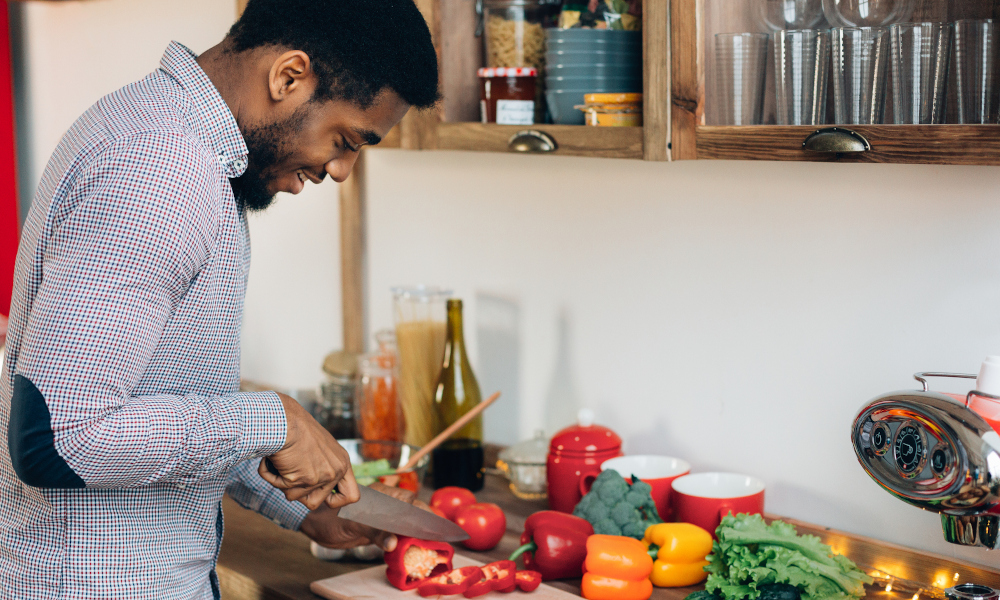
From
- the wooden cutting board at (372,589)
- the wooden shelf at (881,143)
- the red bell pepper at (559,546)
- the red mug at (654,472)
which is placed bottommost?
the wooden cutting board at (372,589)

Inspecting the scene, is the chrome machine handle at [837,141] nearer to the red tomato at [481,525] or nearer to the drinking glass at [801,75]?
the drinking glass at [801,75]

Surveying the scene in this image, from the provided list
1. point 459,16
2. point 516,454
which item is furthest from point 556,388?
point 459,16

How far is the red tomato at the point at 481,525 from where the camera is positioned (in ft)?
4.77

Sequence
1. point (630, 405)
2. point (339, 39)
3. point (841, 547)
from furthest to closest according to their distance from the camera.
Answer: point (630, 405) → point (841, 547) → point (339, 39)

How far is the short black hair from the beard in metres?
0.05

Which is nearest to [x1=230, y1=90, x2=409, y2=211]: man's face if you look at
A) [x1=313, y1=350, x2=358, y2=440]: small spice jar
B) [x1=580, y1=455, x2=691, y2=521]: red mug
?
[x1=580, y1=455, x2=691, y2=521]: red mug

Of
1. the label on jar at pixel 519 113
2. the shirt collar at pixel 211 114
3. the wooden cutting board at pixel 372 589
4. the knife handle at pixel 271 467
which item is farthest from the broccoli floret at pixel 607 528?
the shirt collar at pixel 211 114

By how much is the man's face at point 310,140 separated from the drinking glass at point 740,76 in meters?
0.42

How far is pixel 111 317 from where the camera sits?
86 cm

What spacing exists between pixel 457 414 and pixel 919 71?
996 millimetres

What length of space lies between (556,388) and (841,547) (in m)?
0.59

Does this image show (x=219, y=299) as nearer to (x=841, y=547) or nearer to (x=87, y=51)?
(x=841, y=547)

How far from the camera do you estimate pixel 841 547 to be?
140 centimetres

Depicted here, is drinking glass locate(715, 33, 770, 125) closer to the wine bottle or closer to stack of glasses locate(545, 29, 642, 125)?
stack of glasses locate(545, 29, 642, 125)
